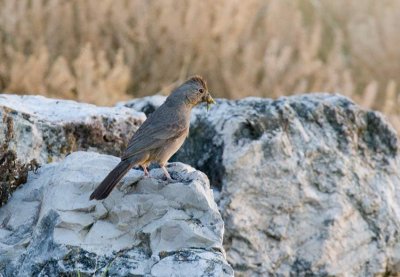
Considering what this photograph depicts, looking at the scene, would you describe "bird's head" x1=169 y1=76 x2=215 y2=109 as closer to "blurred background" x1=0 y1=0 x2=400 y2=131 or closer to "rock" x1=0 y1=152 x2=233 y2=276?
"rock" x1=0 y1=152 x2=233 y2=276

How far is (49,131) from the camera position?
4.16m

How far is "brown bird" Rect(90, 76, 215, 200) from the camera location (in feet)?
11.4

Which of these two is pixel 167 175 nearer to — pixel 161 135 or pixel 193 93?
pixel 161 135

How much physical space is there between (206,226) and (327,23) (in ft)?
19.8

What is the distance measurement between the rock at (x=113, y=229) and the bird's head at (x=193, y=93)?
552 millimetres

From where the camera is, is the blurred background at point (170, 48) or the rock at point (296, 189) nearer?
the rock at point (296, 189)

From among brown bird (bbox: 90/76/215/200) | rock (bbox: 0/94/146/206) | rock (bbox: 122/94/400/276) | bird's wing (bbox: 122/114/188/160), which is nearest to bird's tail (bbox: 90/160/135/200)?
brown bird (bbox: 90/76/215/200)

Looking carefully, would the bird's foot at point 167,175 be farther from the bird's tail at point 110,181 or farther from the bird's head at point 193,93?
the bird's head at point 193,93

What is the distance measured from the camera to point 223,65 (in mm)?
7574

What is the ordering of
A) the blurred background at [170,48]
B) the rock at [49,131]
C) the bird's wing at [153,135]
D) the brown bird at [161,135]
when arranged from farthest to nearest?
the blurred background at [170,48], the rock at [49,131], the bird's wing at [153,135], the brown bird at [161,135]

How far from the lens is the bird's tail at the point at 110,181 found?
3.33 meters

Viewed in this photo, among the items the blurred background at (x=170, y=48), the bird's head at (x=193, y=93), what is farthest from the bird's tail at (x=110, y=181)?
the blurred background at (x=170, y=48)

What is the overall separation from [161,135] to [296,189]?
0.94m

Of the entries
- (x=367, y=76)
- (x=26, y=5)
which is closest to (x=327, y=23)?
(x=367, y=76)
